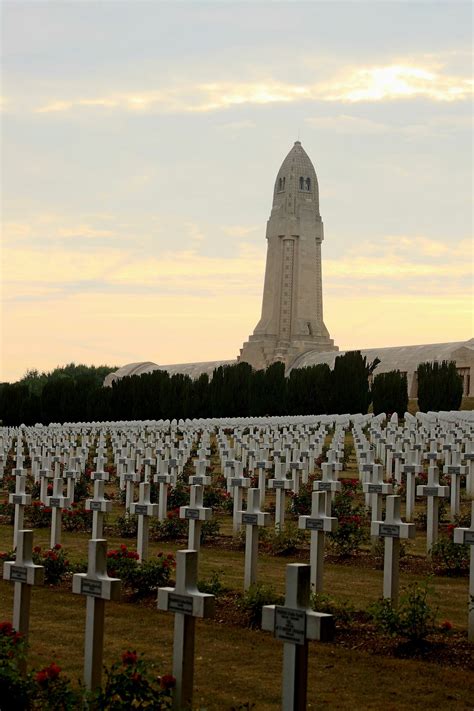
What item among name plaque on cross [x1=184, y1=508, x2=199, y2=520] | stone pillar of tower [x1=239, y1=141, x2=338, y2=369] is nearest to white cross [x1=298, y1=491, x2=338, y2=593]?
name plaque on cross [x1=184, y1=508, x2=199, y2=520]

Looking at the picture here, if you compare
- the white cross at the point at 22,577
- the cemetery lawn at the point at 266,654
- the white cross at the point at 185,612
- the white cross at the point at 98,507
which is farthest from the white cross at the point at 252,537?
the white cross at the point at 185,612

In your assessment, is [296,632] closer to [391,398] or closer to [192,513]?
[192,513]

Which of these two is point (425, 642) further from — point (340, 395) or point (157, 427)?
point (340, 395)

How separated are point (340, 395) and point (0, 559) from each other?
3023 centimetres

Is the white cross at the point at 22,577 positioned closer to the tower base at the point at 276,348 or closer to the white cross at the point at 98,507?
the white cross at the point at 98,507

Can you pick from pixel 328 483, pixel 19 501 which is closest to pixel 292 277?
pixel 328 483

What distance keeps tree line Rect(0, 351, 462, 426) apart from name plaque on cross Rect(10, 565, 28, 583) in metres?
34.1

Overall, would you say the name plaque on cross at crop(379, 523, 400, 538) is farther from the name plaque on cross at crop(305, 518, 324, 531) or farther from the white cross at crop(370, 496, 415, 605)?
the name plaque on cross at crop(305, 518, 324, 531)

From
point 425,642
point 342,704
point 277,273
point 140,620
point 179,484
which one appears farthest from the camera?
point 277,273

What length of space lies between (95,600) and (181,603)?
2.13 feet

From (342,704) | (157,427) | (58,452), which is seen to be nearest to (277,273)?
(157,427)

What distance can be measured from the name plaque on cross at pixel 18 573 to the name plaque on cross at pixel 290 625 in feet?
6.65

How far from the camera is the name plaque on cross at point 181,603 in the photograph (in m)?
5.71

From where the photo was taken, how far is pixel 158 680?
541 centimetres
